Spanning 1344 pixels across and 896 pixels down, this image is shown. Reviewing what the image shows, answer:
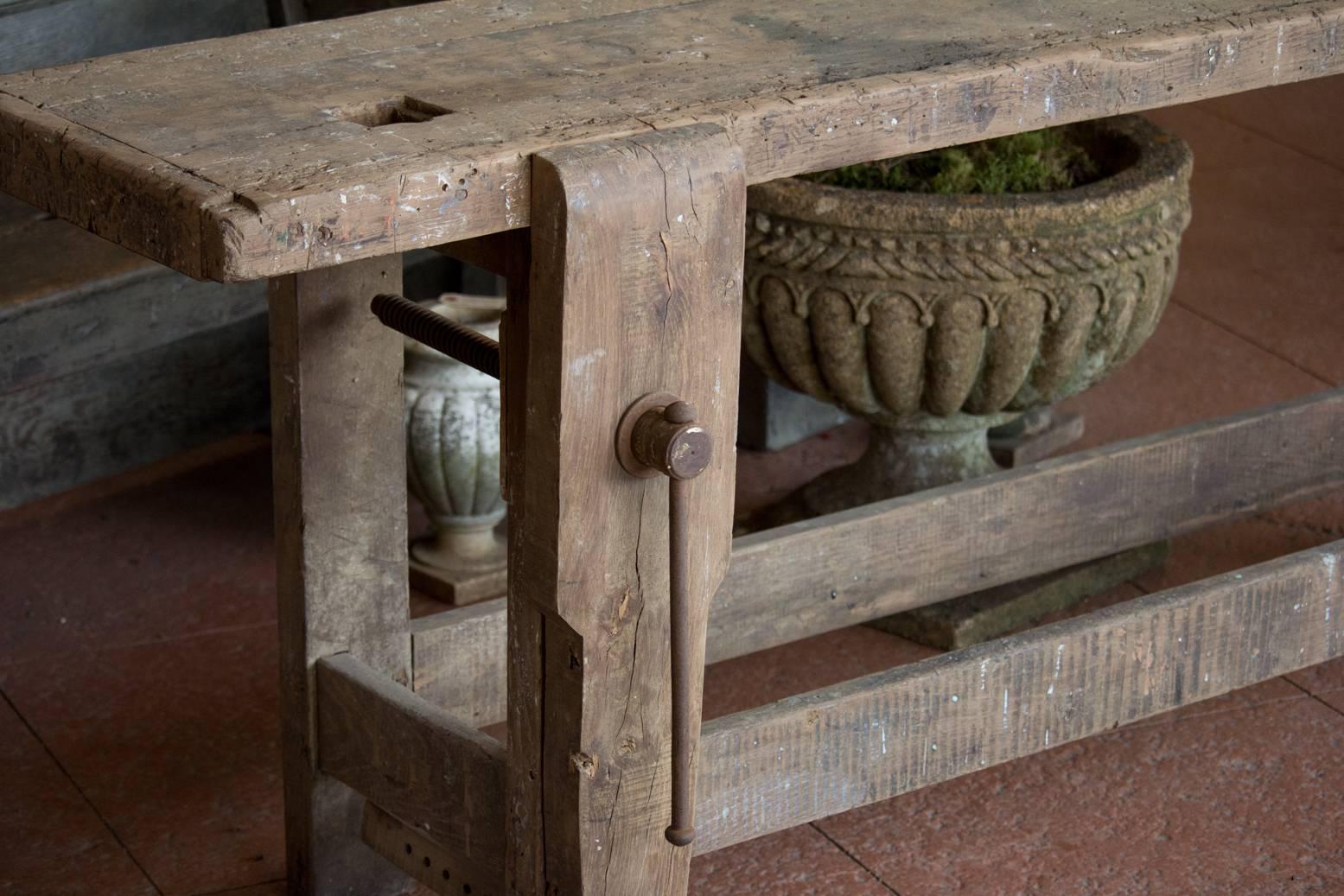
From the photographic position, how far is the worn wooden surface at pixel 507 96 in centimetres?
155

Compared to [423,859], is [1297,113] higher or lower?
higher

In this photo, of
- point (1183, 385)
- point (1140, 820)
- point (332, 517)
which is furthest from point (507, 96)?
point (1183, 385)

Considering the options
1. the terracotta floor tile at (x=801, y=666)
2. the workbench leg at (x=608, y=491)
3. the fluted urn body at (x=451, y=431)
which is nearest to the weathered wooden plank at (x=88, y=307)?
the fluted urn body at (x=451, y=431)

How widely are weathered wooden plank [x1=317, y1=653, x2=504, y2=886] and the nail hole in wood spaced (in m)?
0.67

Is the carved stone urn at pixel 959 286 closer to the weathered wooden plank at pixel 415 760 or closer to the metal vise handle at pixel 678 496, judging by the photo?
the weathered wooden plank at pixel 415 760

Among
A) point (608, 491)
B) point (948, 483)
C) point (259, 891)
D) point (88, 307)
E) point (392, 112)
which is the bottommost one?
point (259, 891)

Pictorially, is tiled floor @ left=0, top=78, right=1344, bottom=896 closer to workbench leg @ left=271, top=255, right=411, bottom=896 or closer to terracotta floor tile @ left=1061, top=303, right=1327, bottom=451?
terracotta floor tile @ left=1061, top=303, right=1327, bottom=451

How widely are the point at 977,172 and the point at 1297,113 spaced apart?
2.77m

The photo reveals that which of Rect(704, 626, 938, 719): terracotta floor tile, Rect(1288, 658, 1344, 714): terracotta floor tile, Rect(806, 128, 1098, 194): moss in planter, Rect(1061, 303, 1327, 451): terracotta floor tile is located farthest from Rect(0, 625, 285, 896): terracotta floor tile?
Rect(1061, 303, 1327, 451): terracotta floor tile

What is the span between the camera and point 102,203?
1.61m

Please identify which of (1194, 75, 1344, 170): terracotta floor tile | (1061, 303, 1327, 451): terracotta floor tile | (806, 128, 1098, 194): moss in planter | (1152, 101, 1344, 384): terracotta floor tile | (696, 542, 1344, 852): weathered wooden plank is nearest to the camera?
(696, 542, 1344, 852): weathered wooden plank

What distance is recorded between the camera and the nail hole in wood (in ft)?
5.78

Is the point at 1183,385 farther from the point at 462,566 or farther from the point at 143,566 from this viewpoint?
the point at 143,566

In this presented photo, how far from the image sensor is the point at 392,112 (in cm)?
180
